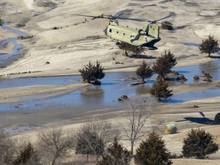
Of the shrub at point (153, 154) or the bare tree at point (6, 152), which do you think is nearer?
the shrub at point (153, 154)

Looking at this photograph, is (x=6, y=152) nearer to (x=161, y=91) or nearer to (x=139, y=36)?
(x=161, y=91)

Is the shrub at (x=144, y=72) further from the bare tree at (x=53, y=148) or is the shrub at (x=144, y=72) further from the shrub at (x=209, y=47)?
the bare tree at (x=53, y=148)

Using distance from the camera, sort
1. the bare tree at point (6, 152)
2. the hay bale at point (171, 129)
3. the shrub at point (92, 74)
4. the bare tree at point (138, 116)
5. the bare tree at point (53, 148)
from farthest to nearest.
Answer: the shrub at point (92, 74)
the hay bale at point (171, 129)
the bare tree at point (138, 116)
the bare tree at point (53, 148)
the bare tree at point (6, 152)

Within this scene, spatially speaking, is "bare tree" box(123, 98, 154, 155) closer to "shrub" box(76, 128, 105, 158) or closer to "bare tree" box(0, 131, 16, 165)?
"shrub" box(76, 128, 105, 158)

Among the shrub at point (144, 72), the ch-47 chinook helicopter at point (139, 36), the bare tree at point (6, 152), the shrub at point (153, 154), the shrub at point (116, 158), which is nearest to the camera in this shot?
the shrub at point (116, 158)

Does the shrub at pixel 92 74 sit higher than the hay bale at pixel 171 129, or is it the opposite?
the shrub at pixel 92 74

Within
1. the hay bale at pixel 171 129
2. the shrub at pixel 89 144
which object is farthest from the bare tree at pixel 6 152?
the hay bale at pixel 171 129

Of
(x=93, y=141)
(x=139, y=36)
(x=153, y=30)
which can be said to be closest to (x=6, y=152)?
(x=93, y=141)
